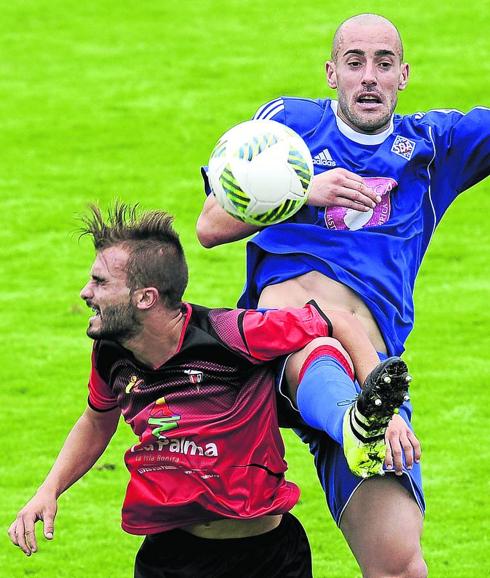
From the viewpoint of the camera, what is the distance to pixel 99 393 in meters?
6.42

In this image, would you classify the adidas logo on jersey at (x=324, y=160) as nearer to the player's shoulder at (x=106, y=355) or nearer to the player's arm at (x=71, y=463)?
the player's shoulder at (x=106, y=355)

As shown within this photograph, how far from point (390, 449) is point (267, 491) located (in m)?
0.82

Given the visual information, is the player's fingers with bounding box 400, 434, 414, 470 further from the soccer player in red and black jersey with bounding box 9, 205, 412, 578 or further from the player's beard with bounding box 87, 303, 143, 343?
the player's beard with bounding box 87, 303, 143, 343

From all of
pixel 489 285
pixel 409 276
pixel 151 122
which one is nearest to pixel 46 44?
pixel 151 122

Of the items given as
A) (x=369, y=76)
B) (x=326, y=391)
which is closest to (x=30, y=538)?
(x=326, y=391)

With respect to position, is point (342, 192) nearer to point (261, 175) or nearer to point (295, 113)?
point (261, 175)

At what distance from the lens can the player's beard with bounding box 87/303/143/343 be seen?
6027 millimetres

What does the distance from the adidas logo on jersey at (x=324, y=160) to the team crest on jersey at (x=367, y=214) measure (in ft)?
0.57

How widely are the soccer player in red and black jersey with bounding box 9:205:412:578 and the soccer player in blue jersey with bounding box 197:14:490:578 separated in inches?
12.9

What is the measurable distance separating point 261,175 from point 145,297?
A: 692mm

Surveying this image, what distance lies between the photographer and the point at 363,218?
6.63 metres

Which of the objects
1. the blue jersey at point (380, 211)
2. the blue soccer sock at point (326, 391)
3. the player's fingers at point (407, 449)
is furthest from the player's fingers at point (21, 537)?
the player's fingers at point (407, 449)

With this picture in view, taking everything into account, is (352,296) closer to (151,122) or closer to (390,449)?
(390,449)

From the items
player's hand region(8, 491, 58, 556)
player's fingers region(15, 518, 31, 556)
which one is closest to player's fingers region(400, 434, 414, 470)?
player's hand region(8, 491, 58, 556)
